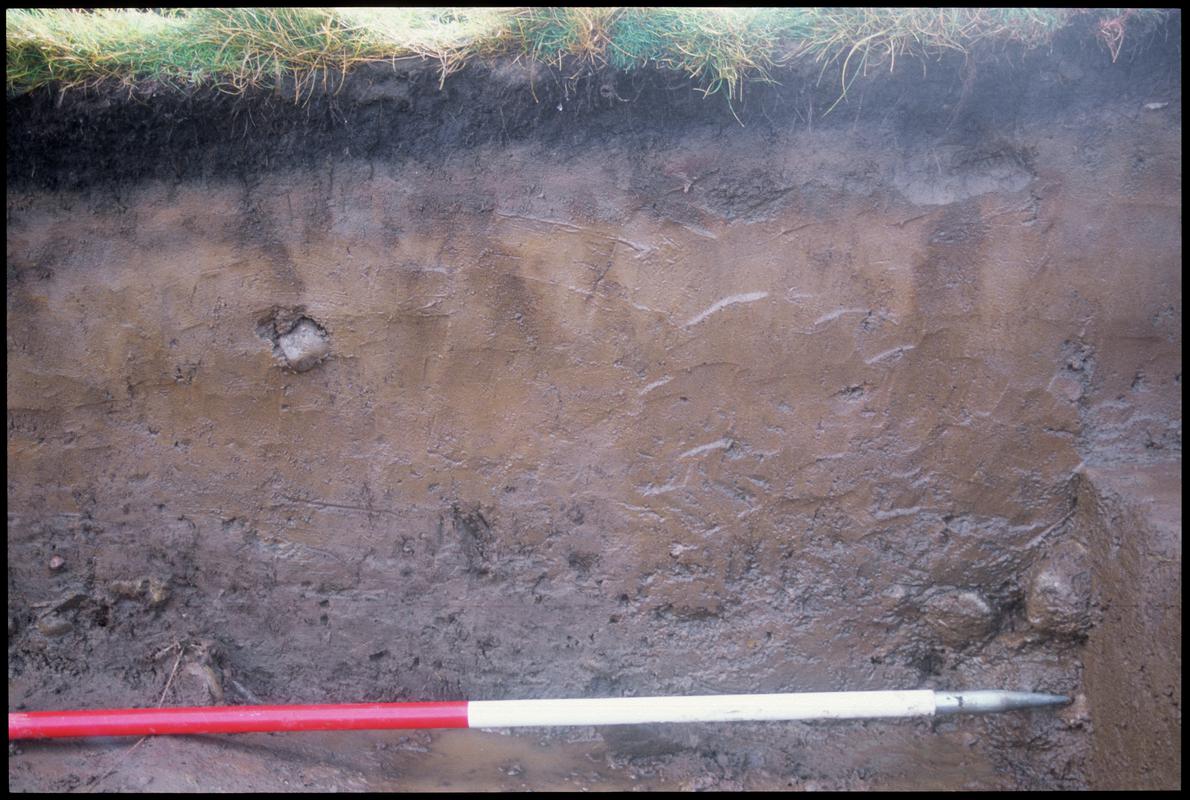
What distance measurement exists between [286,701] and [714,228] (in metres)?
2.40

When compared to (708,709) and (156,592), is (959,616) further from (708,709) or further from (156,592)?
(156,592)

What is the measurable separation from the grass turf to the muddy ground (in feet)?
0.30

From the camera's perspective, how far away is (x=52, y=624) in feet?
9.82

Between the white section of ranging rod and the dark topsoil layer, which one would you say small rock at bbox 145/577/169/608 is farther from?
the dark topsoil layer

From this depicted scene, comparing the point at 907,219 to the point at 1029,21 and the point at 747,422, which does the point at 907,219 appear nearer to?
the point at 1029,21

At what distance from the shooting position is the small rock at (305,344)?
2.85 m

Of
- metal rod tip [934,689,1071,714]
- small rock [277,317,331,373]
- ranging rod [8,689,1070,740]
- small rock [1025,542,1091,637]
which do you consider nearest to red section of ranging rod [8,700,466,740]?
ranging rod [8,689,1070,740]

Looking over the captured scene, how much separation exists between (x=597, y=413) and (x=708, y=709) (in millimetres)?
1083

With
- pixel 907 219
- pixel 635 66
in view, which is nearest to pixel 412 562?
pixel 635 66

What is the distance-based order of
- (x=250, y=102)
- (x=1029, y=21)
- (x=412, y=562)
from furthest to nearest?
1. (x=412, y=562)
2. (x=250, y=102)
3. (x=1029, y=21)

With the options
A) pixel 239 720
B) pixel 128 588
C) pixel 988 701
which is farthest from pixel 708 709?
pixel 128 588

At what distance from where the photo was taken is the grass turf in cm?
253

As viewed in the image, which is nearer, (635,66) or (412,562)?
(635,66)

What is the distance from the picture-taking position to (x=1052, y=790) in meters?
2.68
